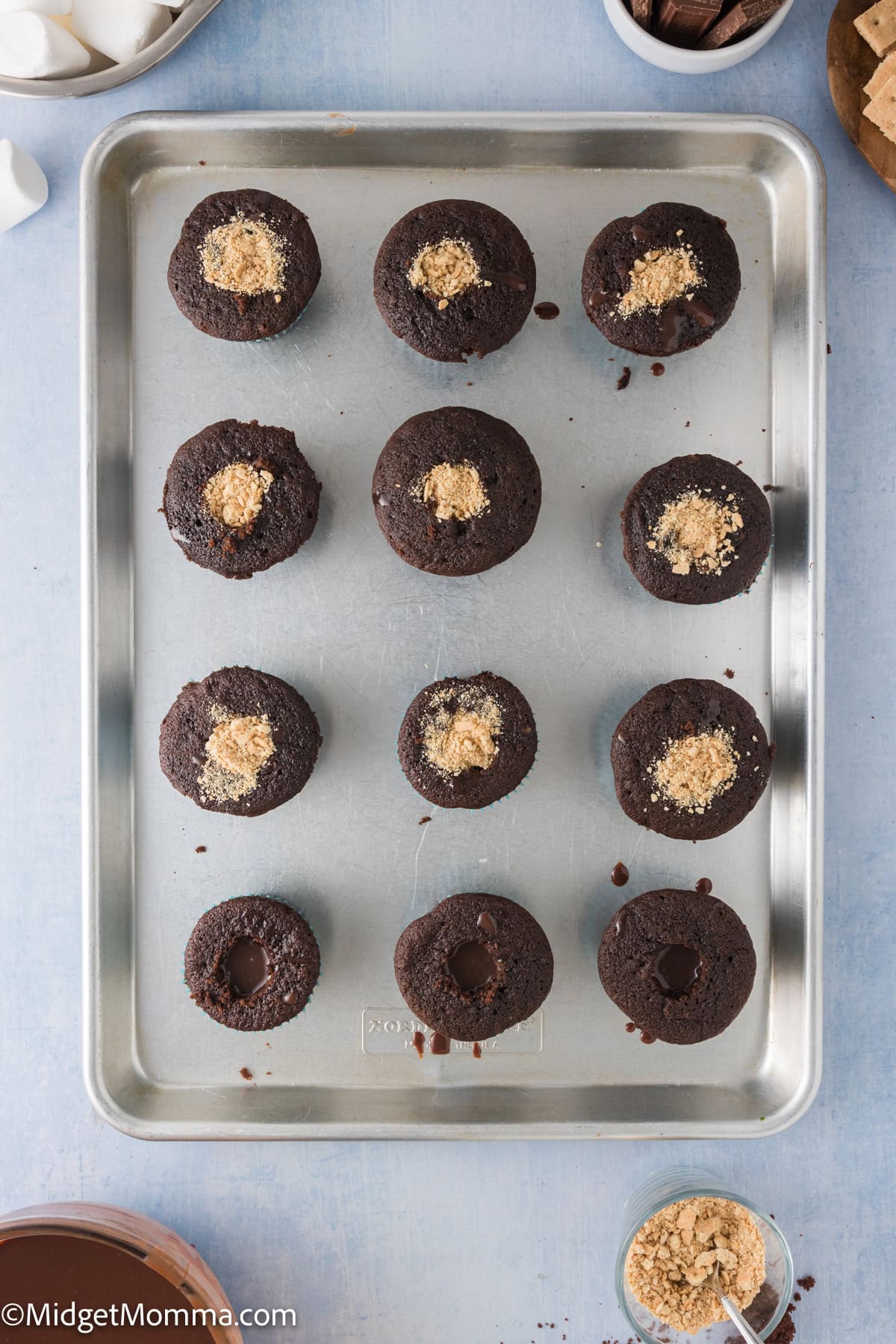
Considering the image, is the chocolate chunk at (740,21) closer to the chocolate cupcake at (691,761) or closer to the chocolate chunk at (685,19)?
the chocolate chunk at (685,19)

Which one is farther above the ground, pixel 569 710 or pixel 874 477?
pixel 874 477

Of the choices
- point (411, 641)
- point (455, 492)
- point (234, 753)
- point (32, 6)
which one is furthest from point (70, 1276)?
point (32, 6)

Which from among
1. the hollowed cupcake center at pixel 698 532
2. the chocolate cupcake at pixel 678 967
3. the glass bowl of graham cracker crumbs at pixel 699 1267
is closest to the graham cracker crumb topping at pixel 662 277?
the hollowed cupcake center at pixel 698 532

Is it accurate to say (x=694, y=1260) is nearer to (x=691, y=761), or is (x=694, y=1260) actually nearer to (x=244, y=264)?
(x=691, y=761)

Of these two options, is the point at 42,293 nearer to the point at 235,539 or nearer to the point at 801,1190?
the point at 235,539

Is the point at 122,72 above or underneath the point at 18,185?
above

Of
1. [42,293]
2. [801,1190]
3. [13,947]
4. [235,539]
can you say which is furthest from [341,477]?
[801,1190]
